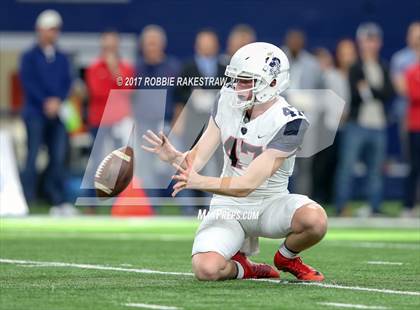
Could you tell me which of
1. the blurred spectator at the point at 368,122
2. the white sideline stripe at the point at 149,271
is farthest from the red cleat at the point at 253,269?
the blurred spectator at the point at 368,122

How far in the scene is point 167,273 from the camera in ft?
27.0

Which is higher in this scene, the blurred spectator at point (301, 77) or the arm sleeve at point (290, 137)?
the arm sleeve at point (290, 137)

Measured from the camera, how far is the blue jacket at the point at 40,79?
49.4ft

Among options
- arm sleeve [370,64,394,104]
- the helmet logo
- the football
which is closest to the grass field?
the football

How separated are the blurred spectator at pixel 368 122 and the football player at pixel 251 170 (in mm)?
6997

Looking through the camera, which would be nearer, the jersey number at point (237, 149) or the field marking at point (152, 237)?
the jersey number at point (237, 149)

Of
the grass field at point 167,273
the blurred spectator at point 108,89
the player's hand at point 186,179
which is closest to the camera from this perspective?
the grass field at point 167,273

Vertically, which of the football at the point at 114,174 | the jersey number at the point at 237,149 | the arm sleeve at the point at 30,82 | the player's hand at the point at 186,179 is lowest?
the arm sleeve at the point at 30,82

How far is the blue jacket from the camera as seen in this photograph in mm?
15070

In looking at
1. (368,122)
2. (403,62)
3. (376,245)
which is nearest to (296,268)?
(376,245)

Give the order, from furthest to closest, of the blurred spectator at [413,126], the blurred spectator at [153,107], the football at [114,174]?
the blurred spectator at [413,126]
the blurred spectator at [153,107]
the football at [114,174]

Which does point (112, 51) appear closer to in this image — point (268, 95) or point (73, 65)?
point (73, 65)

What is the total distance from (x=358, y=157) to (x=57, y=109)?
3.45 meters

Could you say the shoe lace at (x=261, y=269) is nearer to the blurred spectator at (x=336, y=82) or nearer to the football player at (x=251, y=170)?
the football player at (x=251, y=170)
